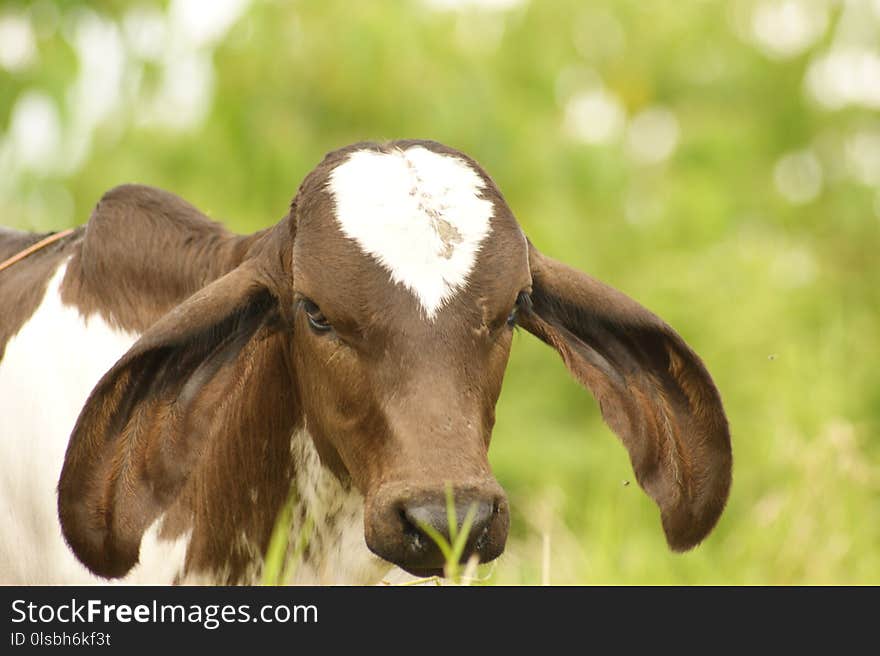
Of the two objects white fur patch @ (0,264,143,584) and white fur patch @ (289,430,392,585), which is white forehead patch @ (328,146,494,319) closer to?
white fur patch @ (289,430,392,585)

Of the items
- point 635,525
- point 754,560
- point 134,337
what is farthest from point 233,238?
point 635,525

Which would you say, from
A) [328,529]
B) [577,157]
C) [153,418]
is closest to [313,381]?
[153,418]

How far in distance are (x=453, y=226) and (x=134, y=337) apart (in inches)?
39.9

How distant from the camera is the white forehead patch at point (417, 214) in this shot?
3.66m

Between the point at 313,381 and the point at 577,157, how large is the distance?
11.3 meters

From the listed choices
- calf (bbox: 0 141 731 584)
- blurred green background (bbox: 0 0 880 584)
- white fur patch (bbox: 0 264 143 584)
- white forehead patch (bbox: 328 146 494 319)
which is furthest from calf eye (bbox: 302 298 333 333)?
blurred green background (bbox: 0 0 880 584)

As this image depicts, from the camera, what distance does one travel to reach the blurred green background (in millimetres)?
11625

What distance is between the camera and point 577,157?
585 inches

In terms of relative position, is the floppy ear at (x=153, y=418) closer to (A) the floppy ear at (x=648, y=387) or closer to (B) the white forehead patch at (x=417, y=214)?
(B) the white forehead patch at (x=417, y=214)

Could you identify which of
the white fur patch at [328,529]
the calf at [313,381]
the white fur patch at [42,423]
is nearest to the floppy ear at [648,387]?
the calf at [313,381]

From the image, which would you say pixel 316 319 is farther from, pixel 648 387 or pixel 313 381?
pixel 648 387

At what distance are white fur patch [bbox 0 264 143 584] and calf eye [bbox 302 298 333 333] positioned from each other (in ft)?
2.28

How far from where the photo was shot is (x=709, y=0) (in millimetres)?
19406

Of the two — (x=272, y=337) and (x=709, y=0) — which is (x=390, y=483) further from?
(x=709, y=0)
